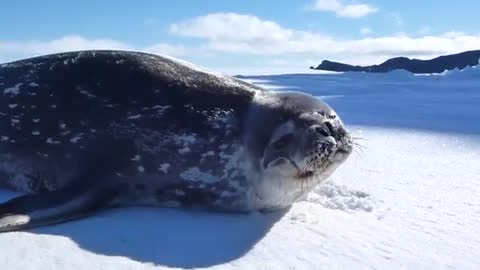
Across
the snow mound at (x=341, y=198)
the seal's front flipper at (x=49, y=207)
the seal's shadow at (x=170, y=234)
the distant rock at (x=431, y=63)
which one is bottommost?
the distant rock at (x=431, y=63)

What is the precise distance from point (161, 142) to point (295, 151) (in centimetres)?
68

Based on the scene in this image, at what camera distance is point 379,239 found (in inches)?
115

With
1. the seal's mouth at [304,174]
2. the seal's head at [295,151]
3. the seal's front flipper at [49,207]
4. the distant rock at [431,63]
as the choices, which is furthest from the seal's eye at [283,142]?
the distant rock at [431,63]

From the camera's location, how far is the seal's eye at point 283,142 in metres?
3.30

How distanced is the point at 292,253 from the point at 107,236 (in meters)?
0.77

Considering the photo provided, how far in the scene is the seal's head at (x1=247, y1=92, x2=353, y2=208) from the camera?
3260mm

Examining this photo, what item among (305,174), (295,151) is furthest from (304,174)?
(295,151)

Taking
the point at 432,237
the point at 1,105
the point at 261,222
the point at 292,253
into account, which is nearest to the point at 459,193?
the point at 432,237

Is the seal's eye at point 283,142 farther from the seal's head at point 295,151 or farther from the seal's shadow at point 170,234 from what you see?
the seal's shadow at point 170,234

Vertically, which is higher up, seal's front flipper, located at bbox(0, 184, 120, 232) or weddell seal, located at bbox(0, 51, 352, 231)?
weddell seal, located at bbox(0, 51, 352, 231)

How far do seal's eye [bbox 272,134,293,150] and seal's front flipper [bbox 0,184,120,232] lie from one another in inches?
32.4

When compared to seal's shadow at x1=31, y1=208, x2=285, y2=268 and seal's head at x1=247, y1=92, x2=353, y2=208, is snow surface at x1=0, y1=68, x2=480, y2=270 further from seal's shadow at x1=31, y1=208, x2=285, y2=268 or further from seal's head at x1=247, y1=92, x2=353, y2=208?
seal's head at x1=247, y1=92, x2=353, y2=208

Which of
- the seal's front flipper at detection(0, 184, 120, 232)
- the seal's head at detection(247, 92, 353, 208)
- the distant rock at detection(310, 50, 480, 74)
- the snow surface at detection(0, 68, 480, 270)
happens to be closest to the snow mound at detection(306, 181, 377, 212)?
the snow surface at detection(0, 68, 480, 270)

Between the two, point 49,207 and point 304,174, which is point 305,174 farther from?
point 49,207
